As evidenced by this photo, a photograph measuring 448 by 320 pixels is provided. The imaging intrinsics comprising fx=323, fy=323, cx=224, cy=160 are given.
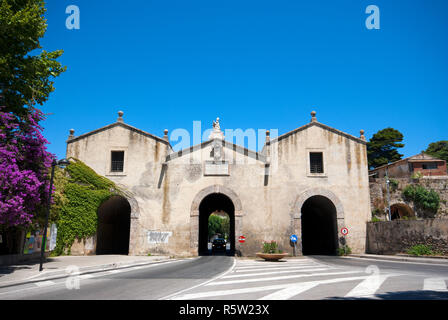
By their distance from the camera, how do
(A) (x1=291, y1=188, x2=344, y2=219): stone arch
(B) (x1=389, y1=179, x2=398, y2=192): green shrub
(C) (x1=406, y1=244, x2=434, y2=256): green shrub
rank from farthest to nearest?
(B) (x1=389, y1=179, x2=398, y2=192): green shrub
(A) (x1=291, y1=188, x2=344, y2=219): stone arch
(C) (x1=406, y1=244, x2=434, y2=256): green shrub

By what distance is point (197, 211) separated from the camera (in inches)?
864

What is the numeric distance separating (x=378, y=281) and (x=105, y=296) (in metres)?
6.98

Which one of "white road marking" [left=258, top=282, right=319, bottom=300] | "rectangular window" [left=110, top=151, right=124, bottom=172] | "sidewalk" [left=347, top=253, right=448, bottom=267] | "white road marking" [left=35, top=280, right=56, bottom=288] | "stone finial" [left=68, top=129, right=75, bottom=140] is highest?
"stone finial" [left=68, top=129, right=75, bottom=140]

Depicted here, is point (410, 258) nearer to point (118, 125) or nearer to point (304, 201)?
point (304, 201)

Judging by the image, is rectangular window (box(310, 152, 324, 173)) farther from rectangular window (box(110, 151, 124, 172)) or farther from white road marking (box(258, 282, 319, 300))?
white road marking (box(258, 282, 319, 300))

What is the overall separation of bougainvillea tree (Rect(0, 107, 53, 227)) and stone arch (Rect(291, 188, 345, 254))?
15005mm

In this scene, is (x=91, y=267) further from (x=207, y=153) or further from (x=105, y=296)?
(x=207, y=153)

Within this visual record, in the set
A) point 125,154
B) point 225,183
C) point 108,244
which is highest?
point 125,154

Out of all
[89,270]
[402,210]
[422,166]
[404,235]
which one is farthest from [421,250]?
[422,166]

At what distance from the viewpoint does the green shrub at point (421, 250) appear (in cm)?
1800

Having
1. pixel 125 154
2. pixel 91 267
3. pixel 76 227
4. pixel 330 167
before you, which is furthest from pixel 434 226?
pixel 76 227

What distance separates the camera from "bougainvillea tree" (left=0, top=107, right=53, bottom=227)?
11.6 meters

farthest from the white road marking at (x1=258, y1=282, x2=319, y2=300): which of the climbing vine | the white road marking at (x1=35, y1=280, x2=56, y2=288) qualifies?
the climbing vine

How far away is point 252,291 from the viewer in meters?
7.38
